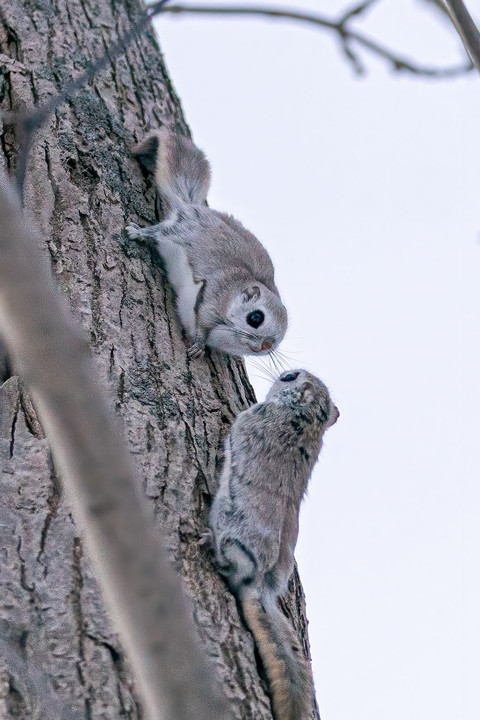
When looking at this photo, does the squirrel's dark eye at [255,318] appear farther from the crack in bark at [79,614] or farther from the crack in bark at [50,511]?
the crack in bark at [79,614]

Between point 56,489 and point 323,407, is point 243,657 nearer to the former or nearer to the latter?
point 56,489

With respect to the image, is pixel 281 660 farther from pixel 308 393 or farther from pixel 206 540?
pixel 308 393

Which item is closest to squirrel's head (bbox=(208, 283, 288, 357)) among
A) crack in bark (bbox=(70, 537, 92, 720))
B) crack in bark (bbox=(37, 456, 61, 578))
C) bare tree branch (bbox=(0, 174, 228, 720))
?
crack in bark (bbox=(37, 456, 61, 578))

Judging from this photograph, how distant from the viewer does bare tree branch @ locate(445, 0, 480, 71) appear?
2248 millimetres

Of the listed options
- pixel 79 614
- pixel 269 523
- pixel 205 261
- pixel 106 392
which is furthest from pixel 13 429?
pixel 205 261

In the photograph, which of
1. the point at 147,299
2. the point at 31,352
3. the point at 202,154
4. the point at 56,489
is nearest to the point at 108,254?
the point at 147,299

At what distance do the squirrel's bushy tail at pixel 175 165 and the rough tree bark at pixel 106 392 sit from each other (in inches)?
3.2

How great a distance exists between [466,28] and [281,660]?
177 cm

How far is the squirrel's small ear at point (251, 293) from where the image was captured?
4.44 metres

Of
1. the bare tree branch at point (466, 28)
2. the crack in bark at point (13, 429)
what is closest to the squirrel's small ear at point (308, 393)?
the crack in bark at point (13, 429)

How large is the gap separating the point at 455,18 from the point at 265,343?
2.36m

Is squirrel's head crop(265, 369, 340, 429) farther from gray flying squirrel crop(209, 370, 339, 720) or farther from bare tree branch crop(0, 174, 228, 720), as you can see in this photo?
bare tree branch crop(0, 174, 228, 720)

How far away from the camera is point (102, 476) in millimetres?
1126

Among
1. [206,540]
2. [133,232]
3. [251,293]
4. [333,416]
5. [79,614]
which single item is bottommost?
[79,614]
